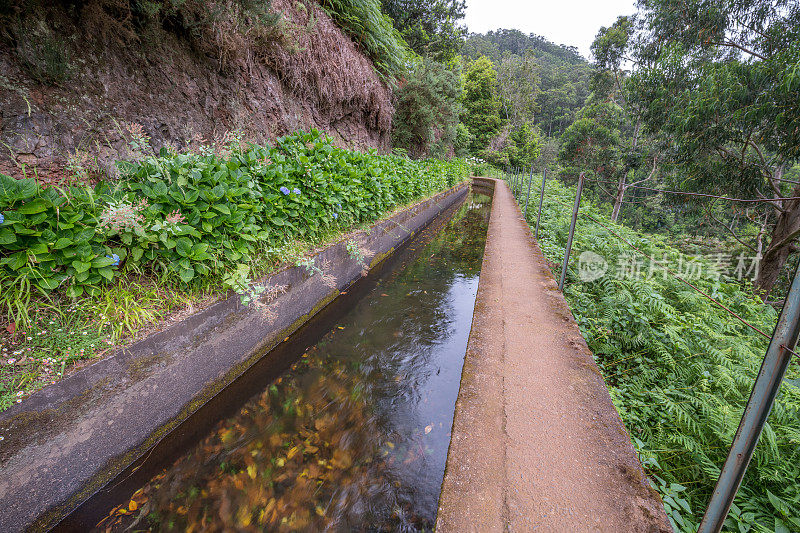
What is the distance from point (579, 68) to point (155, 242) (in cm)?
6663

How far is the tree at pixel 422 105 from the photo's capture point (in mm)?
10539

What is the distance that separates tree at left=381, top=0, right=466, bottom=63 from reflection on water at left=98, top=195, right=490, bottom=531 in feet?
46.3

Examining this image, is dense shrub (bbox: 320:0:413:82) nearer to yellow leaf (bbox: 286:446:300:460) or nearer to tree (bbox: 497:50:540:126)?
yellow leaf (bbox: 286:446:300:460)

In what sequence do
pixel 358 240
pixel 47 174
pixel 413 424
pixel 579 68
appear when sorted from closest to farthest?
pixel 413 424 < pixel 47 174 < pixel 358 240 < pixel 579 68

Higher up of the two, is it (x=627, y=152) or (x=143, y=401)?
(x=627, y=152)

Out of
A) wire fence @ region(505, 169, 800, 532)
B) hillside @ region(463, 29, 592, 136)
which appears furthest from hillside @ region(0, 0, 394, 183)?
hillside @ region(463, 29, 592, 136)

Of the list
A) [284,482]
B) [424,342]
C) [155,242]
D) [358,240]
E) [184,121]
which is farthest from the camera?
[358,240]

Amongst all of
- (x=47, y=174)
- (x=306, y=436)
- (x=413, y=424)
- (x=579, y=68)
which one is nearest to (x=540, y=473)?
(x=413, y=424)

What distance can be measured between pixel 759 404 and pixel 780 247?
8.89m

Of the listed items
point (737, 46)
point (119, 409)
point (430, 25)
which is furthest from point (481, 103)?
point (119, 409)

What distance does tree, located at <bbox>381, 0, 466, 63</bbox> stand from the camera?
12818 millimetres

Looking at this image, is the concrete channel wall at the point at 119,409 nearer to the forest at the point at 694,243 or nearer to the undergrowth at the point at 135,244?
the undergrowth at the point at 135,244

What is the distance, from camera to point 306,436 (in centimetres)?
234

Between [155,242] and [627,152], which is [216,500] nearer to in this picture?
[155,242]
